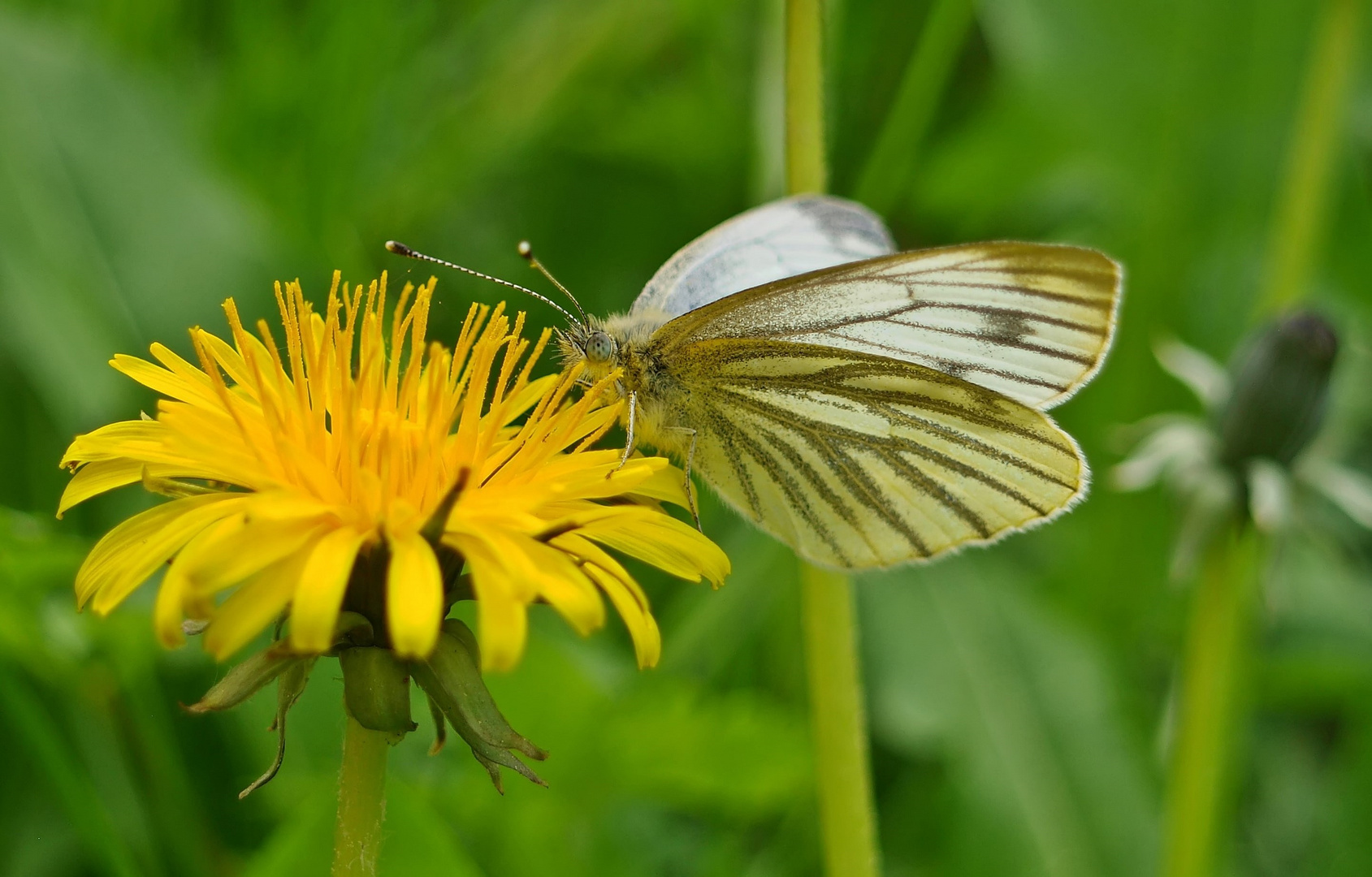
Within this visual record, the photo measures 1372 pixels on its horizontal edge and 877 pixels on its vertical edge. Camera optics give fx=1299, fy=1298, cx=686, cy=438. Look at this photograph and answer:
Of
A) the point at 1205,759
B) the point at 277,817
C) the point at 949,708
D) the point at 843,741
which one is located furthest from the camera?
the point at 949,708

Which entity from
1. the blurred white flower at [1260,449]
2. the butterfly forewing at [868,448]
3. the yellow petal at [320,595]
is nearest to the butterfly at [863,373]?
the butterfly forewing at [868,448]

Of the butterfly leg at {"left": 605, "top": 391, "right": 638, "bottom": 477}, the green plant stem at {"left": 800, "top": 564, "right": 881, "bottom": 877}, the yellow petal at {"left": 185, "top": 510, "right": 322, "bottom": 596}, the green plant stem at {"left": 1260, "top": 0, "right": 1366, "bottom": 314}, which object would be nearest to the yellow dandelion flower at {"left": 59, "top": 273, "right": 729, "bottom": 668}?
the yellow petal at {"left": 185, "top": 510, "right": 322, "bottom": 596}

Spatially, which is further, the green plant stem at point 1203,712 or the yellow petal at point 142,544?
the green plant stem at point 1203,712

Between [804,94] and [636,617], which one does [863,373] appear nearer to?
[804,94]

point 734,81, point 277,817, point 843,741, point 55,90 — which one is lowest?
point 277,817

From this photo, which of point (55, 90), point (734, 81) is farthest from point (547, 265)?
point (55, 90)

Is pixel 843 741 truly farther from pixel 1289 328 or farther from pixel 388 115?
pixel 388 115

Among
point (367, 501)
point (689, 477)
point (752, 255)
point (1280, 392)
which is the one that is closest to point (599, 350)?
point (689, 477)

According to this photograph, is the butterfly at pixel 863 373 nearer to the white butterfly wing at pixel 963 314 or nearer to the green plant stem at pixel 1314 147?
the white butterfly wing at pixel 963 314
